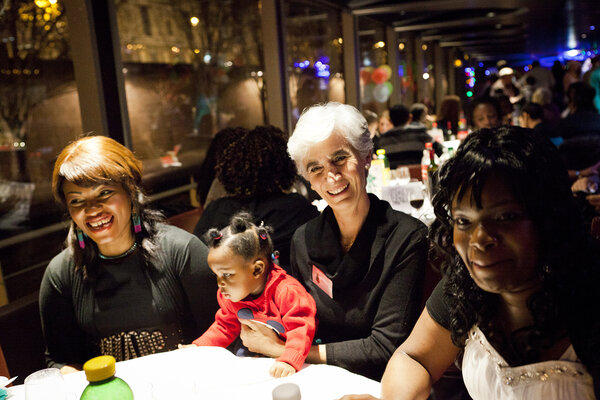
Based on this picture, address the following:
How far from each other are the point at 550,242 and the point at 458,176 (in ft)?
0.79

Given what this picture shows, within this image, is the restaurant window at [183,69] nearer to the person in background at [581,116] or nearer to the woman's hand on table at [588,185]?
the person in background at [581,116]

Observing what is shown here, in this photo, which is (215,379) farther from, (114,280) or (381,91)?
(381,91)

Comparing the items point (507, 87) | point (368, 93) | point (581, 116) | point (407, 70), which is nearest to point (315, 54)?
point (368, 93)

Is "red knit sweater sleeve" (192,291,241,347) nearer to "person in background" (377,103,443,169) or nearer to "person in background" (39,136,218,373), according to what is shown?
"person in background" (39,136,218,373)

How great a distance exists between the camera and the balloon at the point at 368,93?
994cm

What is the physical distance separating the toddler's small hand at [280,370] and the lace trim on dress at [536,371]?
2.13ft

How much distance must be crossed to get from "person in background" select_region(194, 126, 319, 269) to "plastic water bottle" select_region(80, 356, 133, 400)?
59.4 inches

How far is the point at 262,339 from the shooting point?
1.75 meters

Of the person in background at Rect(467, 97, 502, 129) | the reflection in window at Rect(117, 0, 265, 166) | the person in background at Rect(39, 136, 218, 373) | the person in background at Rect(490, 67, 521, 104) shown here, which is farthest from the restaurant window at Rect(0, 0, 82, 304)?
the person in background at Rect(490, 67, 521, 104)

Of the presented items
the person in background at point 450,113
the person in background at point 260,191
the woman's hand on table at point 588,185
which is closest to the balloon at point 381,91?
the person in background at point 450,113

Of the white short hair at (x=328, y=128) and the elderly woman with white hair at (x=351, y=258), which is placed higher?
the white short hair at (x=328, y=128)

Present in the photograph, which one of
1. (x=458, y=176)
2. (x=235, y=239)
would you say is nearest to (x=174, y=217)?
(x=235, y=239)

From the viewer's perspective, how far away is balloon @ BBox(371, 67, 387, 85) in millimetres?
9742

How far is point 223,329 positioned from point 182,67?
42.4ft
